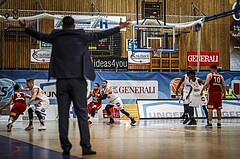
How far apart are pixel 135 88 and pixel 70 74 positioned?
1951 cm

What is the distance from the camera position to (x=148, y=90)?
90.9 feet

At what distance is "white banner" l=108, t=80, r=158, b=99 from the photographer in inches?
1077

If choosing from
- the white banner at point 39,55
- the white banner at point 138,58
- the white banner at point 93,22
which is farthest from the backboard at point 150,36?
the white banner at point 39,55

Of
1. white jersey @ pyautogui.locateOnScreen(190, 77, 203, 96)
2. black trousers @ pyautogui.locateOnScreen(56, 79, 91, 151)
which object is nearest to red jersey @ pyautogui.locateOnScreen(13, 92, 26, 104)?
white jersey @ pyautogui.locateOnScreen(190, 77, 203, 96)

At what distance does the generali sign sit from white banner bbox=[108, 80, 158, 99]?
6.29 metres

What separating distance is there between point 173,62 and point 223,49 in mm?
3518

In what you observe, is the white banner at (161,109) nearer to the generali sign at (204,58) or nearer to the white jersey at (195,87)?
the generali sign at (204,58)

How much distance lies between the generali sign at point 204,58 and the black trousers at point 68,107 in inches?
1012

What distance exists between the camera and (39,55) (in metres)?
30.9

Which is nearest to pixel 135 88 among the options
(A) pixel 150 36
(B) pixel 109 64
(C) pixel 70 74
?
(A) pixel 150 36

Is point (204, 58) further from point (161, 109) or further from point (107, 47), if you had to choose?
point (161, 109)

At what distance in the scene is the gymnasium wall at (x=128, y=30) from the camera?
102 feet

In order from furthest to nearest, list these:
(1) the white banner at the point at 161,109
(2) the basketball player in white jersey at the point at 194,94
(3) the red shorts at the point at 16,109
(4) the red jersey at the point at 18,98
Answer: (1) the white banner at the point at 161,109 < (2) the basketball player in white jersey at the point at 194,94 < (4) the red jersey at the point at 18,98 < (3) the red shorts at the point at 16,109

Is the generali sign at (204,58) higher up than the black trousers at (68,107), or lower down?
higher up
